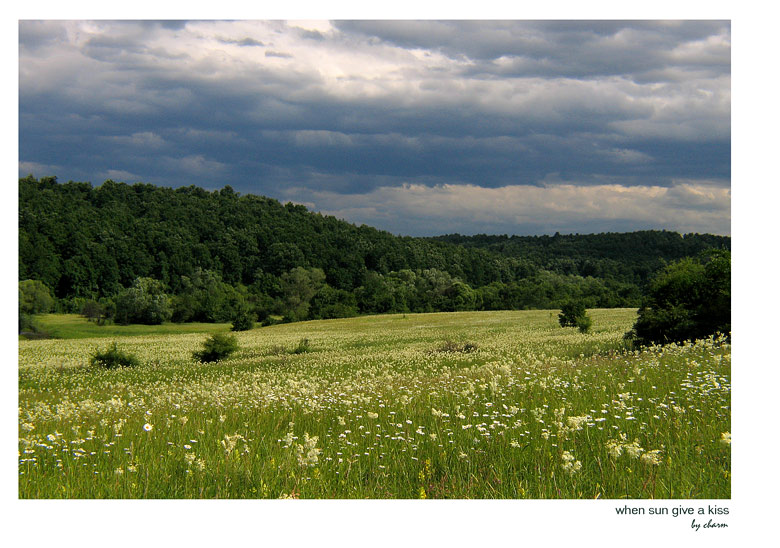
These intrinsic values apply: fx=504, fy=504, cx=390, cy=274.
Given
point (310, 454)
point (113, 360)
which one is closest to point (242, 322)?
point (113, 360)

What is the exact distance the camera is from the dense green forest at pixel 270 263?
1754 inches

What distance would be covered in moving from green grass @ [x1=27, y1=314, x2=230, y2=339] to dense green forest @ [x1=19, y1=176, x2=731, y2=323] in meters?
1.16

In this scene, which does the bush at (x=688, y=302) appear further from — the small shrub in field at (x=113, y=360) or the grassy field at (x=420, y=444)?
the small shrub in field at (x=113, y=360)

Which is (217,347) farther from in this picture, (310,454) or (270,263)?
(270,263)

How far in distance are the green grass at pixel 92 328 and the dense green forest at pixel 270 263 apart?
1.16 metres

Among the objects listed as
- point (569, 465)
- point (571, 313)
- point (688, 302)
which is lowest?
point (571, 313)

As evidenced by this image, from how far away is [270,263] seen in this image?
83625mm

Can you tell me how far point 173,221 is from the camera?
247 feet

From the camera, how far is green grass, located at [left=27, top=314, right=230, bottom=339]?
35.7 meters

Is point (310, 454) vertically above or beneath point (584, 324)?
above

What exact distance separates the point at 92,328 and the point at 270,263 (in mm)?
41942

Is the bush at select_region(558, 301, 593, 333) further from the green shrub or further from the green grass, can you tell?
the green grass

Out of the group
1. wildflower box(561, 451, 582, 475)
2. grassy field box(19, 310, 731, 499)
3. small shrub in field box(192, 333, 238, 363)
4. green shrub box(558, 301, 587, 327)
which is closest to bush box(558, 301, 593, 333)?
green shrub box(558, 301, 587, 327)
